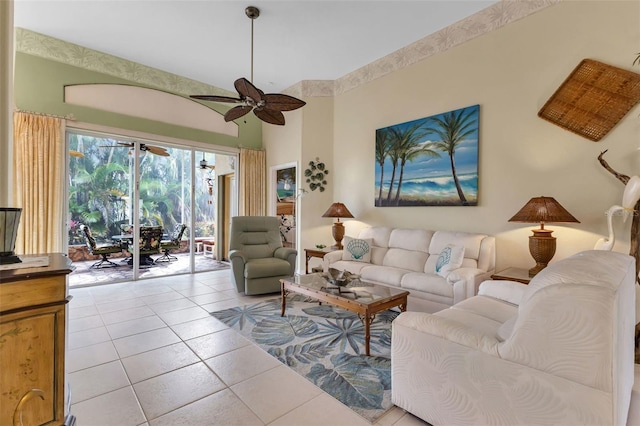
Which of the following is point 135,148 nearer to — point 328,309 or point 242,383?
point 328,309

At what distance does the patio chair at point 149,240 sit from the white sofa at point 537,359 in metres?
4.88

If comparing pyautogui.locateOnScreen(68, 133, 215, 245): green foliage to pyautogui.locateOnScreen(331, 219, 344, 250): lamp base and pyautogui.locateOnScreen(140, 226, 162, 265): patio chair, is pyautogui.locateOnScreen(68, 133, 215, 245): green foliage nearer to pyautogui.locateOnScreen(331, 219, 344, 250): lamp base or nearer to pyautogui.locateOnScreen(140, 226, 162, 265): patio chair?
pyautogui.locateOnScreen(140, 226, 162, 265): patio chair

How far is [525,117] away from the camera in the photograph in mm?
3248

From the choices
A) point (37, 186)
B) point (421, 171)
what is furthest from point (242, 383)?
point (37, 186)

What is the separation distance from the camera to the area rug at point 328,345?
1.94 m

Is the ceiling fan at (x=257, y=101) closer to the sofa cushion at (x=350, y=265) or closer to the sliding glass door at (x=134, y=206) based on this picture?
the sofa cushion at (x=350, y=265)

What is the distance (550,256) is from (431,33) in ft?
10.5

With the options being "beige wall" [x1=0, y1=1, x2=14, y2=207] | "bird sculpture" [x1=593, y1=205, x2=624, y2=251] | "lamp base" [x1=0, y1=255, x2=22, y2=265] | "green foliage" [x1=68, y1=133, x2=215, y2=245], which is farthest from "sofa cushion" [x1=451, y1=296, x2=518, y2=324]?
"green foliage" [x1=68, y1=133, x2=215, y2=245]

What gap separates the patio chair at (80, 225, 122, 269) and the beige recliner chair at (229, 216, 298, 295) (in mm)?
2393

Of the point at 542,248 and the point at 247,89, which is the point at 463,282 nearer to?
the point at 542,248

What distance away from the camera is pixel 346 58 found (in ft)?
15.4

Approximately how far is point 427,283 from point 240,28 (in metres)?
3.97

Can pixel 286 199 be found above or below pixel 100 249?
above

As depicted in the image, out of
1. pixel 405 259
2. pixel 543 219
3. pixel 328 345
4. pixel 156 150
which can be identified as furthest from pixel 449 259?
pixel 156 150
